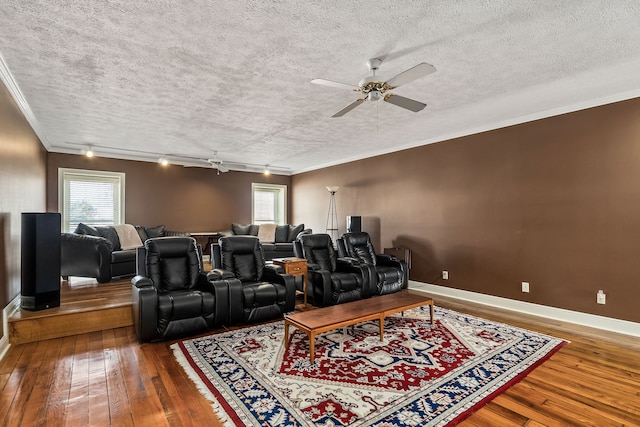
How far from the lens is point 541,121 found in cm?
444

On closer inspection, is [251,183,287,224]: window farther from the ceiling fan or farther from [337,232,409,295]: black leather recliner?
the ceiling fan

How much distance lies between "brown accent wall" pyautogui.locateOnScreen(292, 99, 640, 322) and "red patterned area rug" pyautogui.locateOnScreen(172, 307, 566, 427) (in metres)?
1.09

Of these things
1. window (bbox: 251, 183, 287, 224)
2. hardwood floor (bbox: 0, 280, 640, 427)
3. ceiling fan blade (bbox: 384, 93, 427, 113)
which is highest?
ceiling fan blade (bbox: 384, 93, 427, 113)

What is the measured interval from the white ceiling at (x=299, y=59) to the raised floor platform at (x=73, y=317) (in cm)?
247

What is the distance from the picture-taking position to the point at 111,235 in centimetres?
625

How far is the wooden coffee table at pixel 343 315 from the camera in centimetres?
294

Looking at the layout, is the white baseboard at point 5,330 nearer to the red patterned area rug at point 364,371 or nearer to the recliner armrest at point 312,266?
the red patterned area rug at point 364,371

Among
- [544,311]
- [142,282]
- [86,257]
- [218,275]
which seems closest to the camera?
[142,282]

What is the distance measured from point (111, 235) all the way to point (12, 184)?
2.67 meters

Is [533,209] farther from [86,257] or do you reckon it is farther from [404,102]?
[86,257]

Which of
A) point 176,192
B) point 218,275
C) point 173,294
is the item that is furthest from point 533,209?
point 176,192

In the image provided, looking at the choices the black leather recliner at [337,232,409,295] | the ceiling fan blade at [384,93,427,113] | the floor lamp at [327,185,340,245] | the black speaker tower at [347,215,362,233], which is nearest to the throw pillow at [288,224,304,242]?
the floor lamp at [327,185,340,245]

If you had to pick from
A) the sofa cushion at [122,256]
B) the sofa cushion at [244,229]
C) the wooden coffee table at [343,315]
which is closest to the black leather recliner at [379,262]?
the wooden coffee table at [343,315]

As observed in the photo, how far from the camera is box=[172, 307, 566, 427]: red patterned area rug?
220cm
